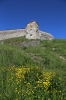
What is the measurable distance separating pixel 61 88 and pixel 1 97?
1.82 m

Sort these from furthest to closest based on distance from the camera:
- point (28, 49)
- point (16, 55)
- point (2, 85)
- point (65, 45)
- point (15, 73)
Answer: point (65, 45)
point (28, 49)
point (16, 55)
point (15, 73)
point (2, 85)

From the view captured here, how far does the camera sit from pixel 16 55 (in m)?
14.1

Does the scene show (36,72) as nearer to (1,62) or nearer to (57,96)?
(57,96)

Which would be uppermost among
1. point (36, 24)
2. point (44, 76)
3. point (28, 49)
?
point (36, 24)

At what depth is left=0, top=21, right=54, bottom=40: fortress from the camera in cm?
2939

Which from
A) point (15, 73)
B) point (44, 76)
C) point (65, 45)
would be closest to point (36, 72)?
point (44, 76)

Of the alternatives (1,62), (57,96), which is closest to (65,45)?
(1,62)

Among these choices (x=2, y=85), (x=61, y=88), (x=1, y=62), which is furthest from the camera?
(x=1, y=62)

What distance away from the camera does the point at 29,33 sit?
2961 cm

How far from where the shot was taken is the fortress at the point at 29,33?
96.4 ft

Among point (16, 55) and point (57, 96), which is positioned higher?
point (16, 55)

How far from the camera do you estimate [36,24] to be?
30.6 metres

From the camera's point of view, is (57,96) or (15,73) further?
(15,73)

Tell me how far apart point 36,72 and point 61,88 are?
1344mm
